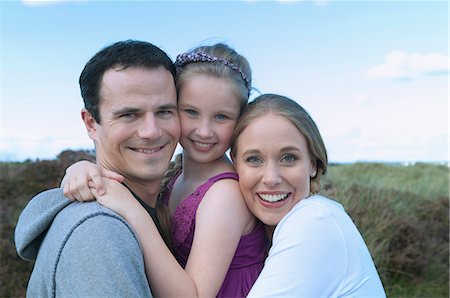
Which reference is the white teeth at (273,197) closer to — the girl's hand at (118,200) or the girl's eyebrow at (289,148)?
the girl's eyebrow at (289,148)

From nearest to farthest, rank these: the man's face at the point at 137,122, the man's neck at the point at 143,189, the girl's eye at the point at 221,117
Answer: the man's face at the point at 137,122 → the man's neck at the point at 143,189 → the girl's eye at the point at 221,117

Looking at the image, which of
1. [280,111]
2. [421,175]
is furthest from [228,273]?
[421,175]

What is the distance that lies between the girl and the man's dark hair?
31 cm

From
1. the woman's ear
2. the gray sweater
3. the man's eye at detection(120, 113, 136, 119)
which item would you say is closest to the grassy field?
the woman's ear

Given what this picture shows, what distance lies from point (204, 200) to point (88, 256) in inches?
34.5

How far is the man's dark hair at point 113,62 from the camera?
2840 mm

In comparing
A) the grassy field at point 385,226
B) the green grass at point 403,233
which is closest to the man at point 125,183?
the green grass at point 403,233

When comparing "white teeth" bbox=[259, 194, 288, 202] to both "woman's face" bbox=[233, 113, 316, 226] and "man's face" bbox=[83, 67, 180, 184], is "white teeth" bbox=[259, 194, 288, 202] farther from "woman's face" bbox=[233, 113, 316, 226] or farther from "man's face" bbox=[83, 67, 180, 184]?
"man's face" bbox=[83, 67, 180, 184]

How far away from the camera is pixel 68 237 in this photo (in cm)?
227

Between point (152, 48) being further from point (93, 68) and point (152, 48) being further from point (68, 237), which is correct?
point (68, 237)

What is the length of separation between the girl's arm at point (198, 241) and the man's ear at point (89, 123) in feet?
1.64

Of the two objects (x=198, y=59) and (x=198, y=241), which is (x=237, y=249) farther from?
(x=198, y=59)

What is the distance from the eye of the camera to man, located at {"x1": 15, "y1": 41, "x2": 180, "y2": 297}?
2176 mm

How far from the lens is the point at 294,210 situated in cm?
262
